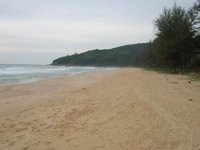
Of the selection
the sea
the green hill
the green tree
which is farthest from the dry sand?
the green hill

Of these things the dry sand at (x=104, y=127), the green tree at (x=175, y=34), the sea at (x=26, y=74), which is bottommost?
the dry sand at (x=104, y=127)

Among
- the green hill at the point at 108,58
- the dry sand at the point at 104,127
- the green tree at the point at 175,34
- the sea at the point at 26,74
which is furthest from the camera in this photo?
the green hill at the point at 108,58

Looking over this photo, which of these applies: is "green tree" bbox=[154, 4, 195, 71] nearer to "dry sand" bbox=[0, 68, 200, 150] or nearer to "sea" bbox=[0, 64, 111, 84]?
"sea" bbox=[0, 64, 111, 84]

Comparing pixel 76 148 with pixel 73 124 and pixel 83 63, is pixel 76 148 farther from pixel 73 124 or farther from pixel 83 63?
pixel 83 63

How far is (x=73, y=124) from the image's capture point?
4.28m

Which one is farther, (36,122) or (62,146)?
(36,122)

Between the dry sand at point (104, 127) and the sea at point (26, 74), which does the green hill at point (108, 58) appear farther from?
the dry sand at point (104, 127)

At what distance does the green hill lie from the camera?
144m

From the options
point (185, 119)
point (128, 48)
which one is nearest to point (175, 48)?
point (185, 119)

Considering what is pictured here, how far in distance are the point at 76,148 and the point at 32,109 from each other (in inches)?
140

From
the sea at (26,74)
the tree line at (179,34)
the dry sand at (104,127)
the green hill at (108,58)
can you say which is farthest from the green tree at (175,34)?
the green hill at (108,58)

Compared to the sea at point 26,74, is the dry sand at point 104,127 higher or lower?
lower

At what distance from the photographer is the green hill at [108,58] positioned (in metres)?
144

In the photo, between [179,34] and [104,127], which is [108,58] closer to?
[179,34]
